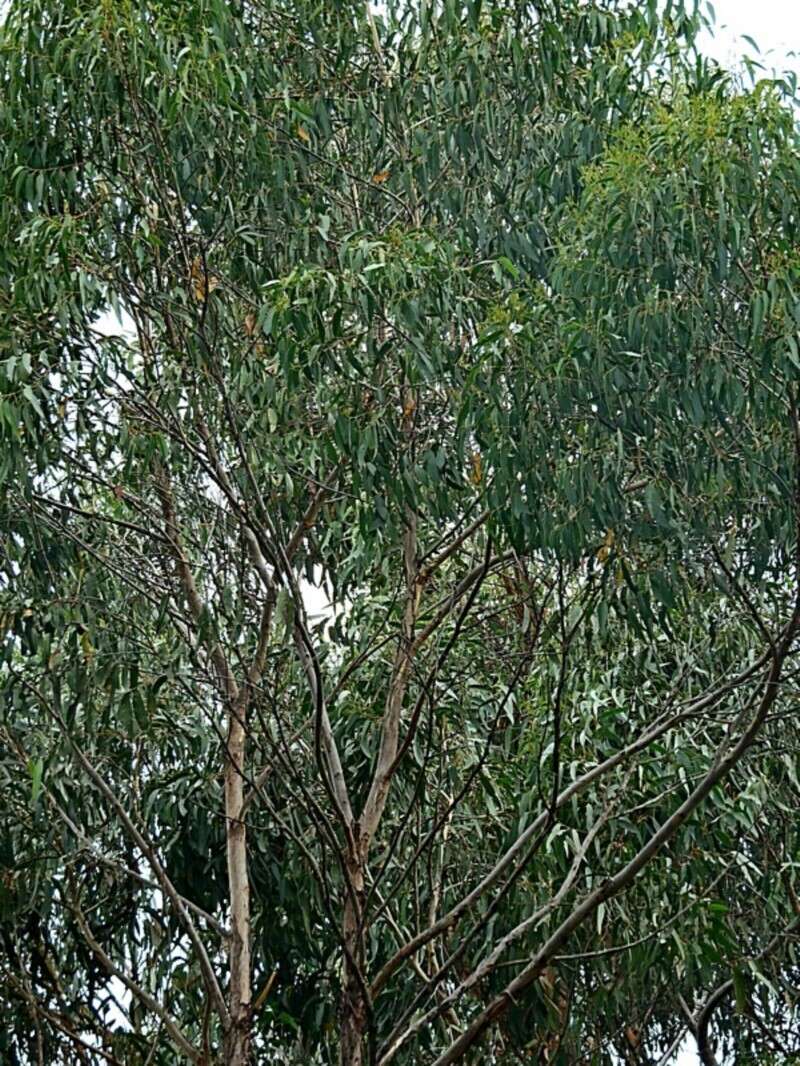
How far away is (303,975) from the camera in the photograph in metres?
6.36

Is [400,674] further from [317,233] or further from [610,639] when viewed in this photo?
[317,233]

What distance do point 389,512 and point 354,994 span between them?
138 cm

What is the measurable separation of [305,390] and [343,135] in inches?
44.4

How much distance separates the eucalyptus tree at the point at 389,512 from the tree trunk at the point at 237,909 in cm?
1

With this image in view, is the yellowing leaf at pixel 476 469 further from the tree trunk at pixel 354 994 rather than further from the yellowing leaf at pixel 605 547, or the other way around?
the tree trunk at pixel 354 994

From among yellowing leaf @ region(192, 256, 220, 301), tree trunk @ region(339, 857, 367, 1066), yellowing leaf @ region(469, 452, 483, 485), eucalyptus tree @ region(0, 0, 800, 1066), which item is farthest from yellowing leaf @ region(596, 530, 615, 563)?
yellowing leaf @ region(192, 256, 220, 301)

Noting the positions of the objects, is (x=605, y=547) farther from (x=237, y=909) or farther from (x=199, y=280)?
(x=237, y=909)

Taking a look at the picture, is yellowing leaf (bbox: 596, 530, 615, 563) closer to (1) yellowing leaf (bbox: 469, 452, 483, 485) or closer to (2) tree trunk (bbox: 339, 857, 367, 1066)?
(1) yellowing leaf (bbox: 469, 452, 483, 485)

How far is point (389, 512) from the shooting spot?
4.73m

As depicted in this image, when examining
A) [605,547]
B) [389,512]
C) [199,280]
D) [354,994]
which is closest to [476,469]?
[389,512]

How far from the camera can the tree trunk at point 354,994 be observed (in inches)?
187

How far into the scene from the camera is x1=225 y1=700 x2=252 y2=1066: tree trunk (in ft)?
16.7

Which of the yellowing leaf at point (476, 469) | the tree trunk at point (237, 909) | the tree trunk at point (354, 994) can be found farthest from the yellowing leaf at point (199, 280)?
the tree trunk at point (354, 994)

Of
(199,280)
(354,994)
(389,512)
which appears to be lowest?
(354,994)
